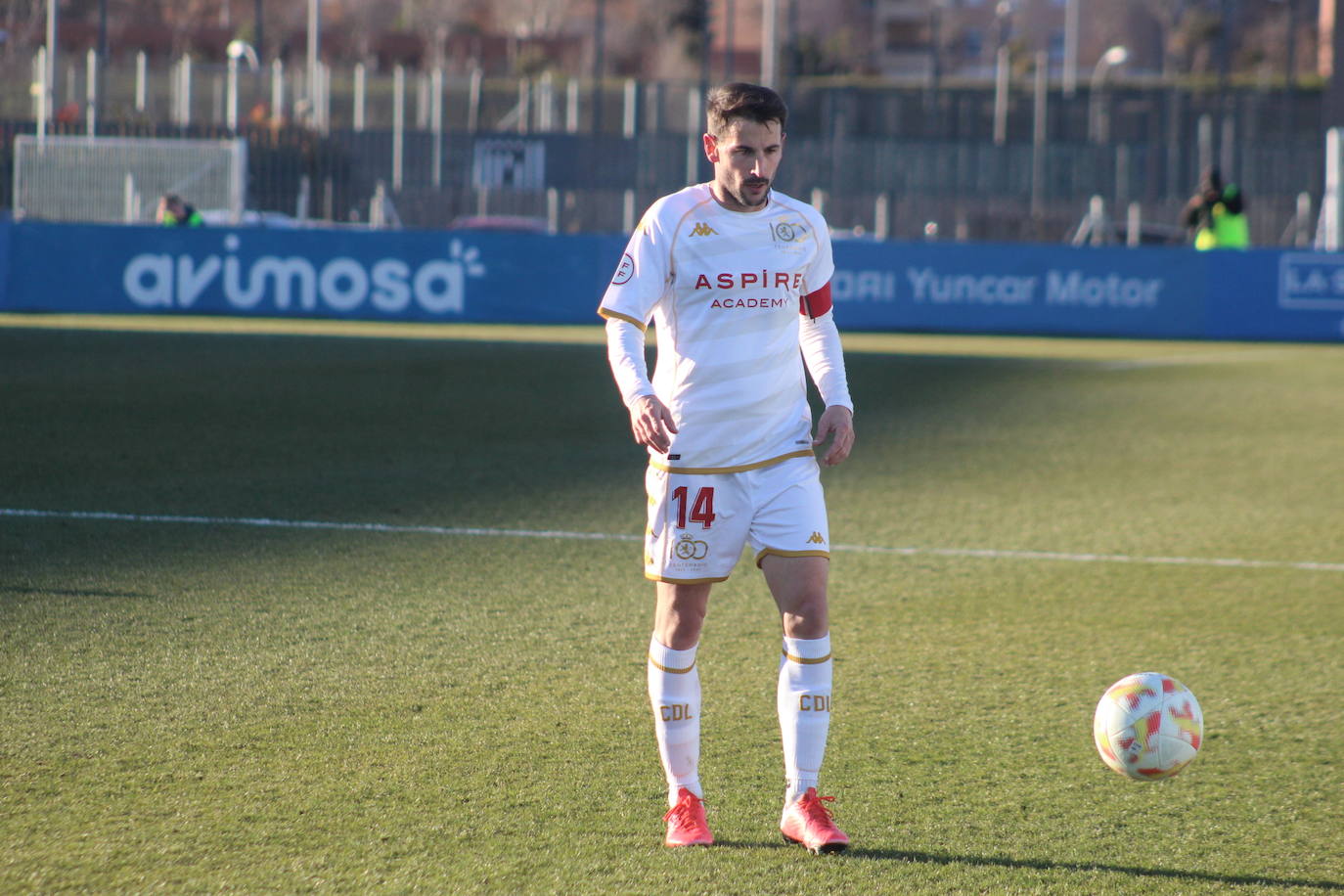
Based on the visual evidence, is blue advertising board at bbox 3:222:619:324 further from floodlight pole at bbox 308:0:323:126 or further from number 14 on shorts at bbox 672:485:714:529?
number 14 on shorts at bbox 672:485:714:529

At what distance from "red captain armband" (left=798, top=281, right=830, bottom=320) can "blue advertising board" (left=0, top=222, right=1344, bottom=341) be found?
17952 mm

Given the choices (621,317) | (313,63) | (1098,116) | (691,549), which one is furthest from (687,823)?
(1098,116)

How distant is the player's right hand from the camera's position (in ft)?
12.2

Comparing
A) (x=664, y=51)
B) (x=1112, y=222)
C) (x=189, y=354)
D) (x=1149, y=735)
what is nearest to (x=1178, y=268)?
(x=189, y=354)

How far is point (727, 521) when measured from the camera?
12.9 ft

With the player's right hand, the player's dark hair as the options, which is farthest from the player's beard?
the player's right hand

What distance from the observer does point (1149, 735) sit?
4.13m

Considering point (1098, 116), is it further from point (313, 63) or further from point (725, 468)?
point (725, 468)

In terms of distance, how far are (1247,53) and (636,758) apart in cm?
7750

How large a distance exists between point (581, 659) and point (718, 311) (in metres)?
2.03

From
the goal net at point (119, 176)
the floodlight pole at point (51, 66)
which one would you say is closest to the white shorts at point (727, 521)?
the goal net at point (119, 176)

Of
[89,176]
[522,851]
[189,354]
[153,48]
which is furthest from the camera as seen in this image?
[153,48]

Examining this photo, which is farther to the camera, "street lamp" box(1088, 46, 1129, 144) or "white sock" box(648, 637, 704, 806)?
"street lamp" box(1088, 46, 1129, 144)

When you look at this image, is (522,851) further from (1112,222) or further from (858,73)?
(858,73)
